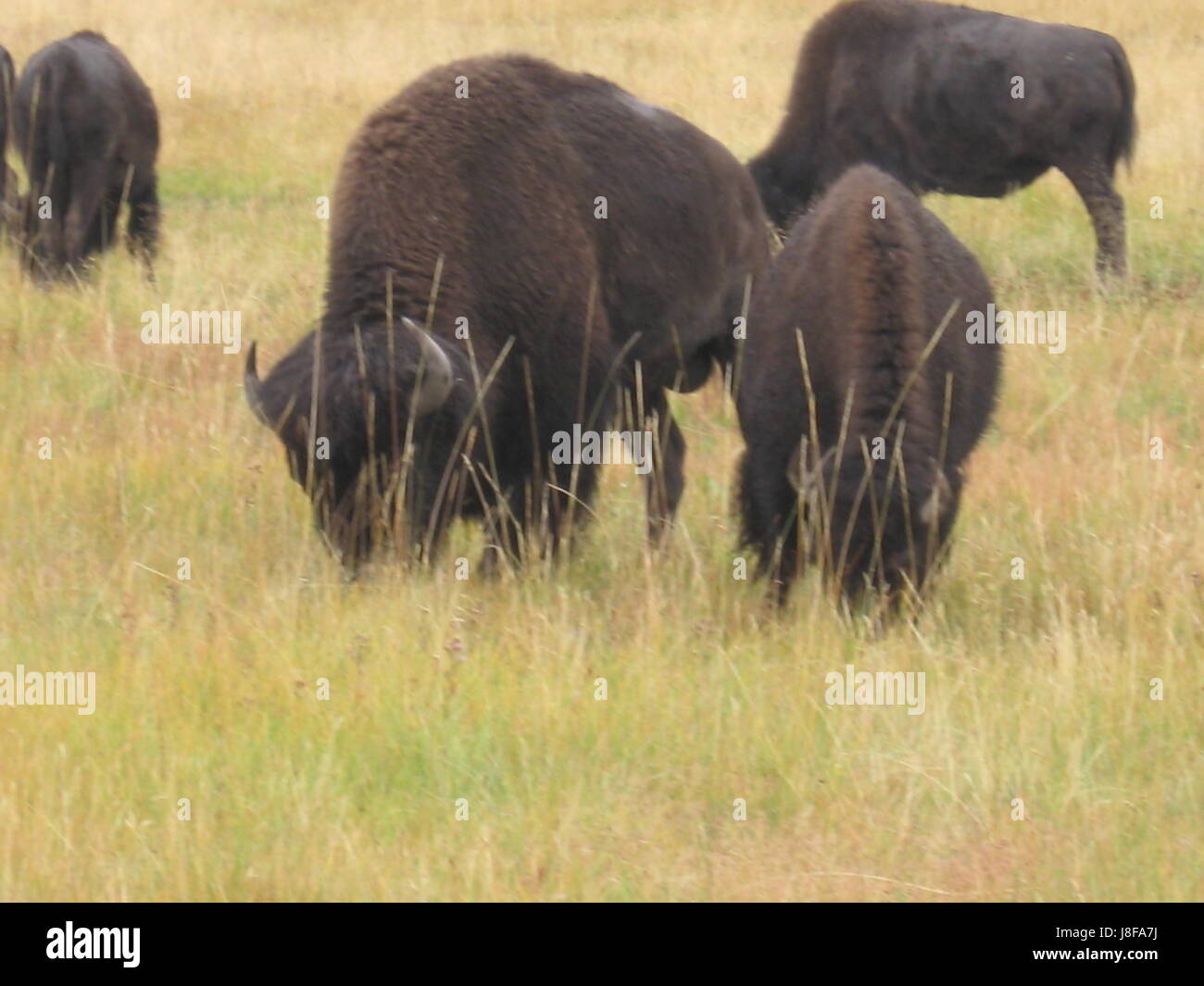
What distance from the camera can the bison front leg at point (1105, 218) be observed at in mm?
11148

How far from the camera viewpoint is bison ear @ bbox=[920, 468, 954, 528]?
17.1 ft

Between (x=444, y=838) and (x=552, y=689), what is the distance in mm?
789

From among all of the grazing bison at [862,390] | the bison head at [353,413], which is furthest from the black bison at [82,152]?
the grazing bison at [862,390]

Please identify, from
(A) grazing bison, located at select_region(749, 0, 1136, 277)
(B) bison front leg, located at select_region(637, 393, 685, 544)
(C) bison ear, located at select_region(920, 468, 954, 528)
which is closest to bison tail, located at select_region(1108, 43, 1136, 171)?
(A) grazing bison, located at select_region(749, 0, 1136, 277)

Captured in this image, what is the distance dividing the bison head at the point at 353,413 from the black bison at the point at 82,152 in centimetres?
513

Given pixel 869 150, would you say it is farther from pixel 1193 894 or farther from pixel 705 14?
pixel 705 14

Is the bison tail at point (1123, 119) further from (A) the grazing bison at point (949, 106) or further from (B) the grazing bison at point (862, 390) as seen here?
(B) the grazing bison at point (862, 390)

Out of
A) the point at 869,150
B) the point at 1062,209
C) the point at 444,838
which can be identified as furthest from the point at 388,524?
the point at 1062,209

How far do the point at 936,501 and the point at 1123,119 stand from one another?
726 centimetres

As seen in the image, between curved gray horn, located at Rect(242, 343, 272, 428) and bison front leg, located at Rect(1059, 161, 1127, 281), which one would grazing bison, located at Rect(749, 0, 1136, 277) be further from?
curved gray horn, located at Rect(242, 343, 272, 428)

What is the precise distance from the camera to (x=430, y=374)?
5.51 metres

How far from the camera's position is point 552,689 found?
15.7 ft

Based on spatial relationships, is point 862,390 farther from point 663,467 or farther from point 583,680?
point 663,467

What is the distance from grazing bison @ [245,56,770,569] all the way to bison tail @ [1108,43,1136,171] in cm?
493
